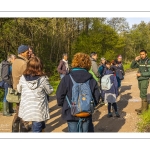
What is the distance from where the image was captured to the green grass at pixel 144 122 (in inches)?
221

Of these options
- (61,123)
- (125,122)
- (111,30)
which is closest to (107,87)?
(125,122)

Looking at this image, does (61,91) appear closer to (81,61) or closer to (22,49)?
(81,61)

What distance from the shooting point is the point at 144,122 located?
20.0ft

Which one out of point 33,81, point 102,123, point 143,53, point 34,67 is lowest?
point 102,123

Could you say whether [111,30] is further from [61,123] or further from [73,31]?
[61,123]

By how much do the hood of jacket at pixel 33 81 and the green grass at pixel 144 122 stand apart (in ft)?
9.15

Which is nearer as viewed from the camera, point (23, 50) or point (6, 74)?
point (23, 50)

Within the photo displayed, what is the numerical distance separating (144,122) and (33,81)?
3.33m

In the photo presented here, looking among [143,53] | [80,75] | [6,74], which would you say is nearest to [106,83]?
[143,53]

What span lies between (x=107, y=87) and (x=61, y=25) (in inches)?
624

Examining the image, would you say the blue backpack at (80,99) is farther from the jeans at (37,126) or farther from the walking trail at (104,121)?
the walking trail at (104,121)

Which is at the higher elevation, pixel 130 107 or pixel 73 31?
pixel 73 31

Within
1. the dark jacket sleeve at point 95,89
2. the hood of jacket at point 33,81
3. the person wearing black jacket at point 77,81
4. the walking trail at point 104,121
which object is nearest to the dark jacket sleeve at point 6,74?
the walking trail at point 104,121
